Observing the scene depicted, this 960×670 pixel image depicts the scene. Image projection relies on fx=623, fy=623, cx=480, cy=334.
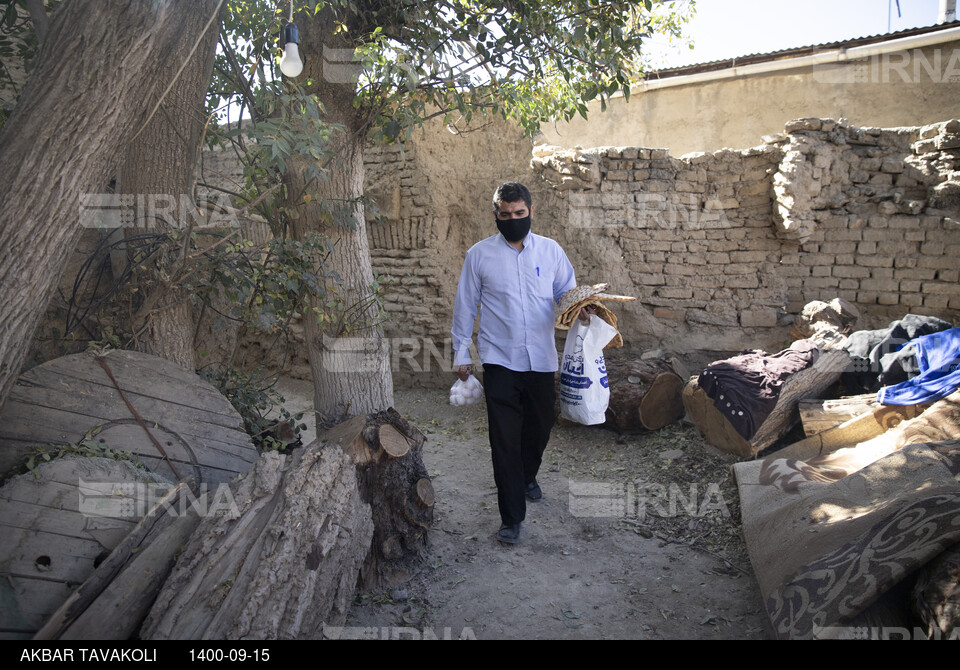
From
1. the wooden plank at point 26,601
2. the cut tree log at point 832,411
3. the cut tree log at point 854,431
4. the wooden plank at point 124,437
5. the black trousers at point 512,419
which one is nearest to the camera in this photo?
the wooden plank at point 26,601

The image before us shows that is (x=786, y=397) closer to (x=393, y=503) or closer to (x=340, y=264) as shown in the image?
(x=393, y=503)

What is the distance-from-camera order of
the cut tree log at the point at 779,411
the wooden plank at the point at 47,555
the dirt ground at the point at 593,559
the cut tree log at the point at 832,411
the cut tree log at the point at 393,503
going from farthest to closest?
1. the cut tree log at the point at 779,411
2. the cut tree log at the point at 832,411
3. the cut tree log at the point at 393,503
4. the dirt ground at the point at 593,559
5. the wooden plank at the point at 47,555

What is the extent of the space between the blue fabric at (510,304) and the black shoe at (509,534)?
2.79 ft

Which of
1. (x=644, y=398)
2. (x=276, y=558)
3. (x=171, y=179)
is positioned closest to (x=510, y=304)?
(x=276, y=558)

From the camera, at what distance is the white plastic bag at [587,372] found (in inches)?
137

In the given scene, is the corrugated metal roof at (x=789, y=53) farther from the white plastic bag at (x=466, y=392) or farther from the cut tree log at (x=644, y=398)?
the white plastic bag at (x=466, y=392)

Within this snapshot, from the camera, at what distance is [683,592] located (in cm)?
288

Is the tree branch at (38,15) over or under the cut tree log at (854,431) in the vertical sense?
over

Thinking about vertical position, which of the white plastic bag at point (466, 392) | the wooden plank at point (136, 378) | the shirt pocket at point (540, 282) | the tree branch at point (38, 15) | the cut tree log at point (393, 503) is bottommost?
the cut tree log at point (393, 503)

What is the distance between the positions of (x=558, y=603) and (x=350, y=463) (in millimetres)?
1146

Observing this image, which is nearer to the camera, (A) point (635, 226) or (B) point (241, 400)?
(B) point (241, 400)

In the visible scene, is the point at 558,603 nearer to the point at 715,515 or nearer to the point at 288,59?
the point at 715,515

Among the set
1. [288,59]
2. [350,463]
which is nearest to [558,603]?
[350,463]

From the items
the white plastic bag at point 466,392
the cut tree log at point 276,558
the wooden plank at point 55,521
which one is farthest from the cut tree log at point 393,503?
the wooden plank at point 55,521
